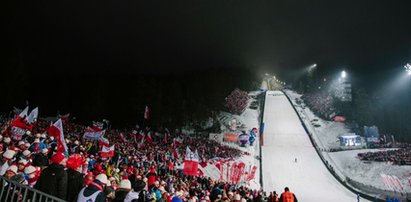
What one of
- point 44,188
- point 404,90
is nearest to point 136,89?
point 44,188

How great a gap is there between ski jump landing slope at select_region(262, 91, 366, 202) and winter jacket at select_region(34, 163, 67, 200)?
92.5ft

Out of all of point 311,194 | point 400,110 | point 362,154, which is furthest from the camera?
point 400,110

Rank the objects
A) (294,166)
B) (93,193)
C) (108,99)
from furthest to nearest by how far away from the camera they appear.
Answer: (108,99)
(294,166)
(93,193)

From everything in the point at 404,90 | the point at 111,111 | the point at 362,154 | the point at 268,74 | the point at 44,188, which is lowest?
the point at 44,188

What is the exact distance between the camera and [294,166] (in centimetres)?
4450

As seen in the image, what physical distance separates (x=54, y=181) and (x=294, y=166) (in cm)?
4305

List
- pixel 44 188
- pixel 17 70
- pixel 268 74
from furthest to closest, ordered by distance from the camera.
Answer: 1. pixel 268 74
2. pixel 17 70
3. pixel 44 188

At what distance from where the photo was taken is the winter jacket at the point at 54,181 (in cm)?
542

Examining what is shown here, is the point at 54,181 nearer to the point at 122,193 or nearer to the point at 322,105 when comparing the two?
the point at 122,193

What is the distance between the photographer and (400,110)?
7331 centimetres

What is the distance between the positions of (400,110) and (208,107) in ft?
155

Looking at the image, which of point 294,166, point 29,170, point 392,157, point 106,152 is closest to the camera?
point 29,170

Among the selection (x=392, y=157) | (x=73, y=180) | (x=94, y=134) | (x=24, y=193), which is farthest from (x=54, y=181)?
(x=392, y=157)

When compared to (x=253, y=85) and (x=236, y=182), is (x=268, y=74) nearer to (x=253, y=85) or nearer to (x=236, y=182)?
(x=253, y=85)
